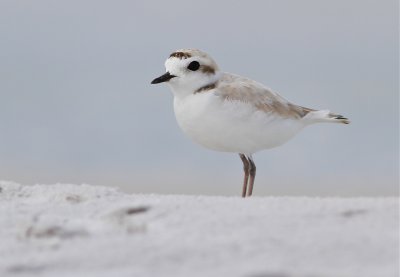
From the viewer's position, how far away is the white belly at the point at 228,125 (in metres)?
7.26

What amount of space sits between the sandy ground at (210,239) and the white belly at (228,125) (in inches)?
46.5

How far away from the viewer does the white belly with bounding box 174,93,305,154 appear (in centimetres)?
726

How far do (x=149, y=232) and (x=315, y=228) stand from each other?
1.09 m

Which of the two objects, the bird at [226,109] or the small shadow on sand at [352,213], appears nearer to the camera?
the small shadow on sand at [352,213]

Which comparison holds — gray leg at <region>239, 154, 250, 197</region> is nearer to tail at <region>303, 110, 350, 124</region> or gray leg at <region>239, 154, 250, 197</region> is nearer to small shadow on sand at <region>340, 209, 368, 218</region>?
tail at <region>303, 110, 350, 124</region>

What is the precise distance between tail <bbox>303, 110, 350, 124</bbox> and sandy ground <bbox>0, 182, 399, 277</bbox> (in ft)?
6.92

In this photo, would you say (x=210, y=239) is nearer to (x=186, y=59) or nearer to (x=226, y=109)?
(x=226, y=109)

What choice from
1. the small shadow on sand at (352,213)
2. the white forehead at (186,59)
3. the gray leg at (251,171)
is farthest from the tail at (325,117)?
the small shadow on sand at (352,213)

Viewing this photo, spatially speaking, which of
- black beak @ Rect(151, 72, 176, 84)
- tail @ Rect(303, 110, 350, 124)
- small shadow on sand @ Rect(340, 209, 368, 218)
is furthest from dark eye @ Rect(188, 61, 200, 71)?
small shadow on sand @ Rect(340, 209, 368, 218)

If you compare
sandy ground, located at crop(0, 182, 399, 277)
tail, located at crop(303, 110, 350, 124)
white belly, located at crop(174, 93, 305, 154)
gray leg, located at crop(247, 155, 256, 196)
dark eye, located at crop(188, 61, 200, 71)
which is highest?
dark eye, located at crop(188, 61, 200, 71)

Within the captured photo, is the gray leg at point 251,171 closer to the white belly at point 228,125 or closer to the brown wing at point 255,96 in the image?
the white belly at point 228,125

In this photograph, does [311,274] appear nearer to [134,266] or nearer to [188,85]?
[134,266]

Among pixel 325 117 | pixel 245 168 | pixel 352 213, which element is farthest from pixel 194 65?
pixel 352 213

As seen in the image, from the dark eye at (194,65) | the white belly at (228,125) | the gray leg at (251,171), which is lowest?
the gray leg at (251,171)
